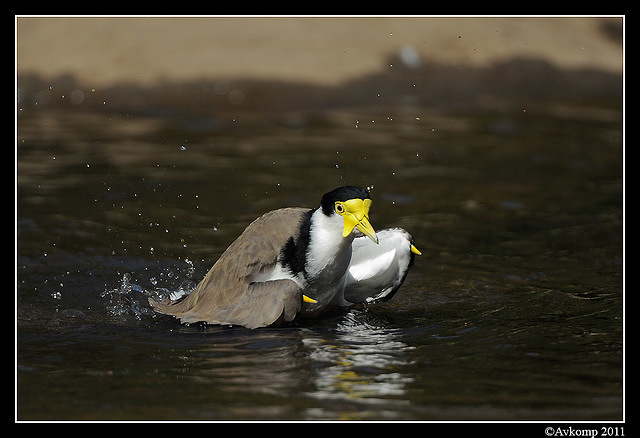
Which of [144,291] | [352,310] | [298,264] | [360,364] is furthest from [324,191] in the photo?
[360,364]

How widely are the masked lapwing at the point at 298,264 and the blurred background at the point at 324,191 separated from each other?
230mm

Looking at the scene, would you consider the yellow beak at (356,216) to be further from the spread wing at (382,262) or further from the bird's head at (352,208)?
the spread wing at (382,262)

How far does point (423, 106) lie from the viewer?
18.2 metres

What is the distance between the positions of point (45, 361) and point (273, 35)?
1263 cm

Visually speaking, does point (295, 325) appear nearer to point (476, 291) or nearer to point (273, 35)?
point (476, 291)

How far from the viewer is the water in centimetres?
654

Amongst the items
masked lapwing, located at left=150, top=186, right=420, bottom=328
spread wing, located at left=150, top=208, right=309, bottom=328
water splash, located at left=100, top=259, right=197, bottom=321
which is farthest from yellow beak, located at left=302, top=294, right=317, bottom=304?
water splash, located at left=100, top=259, right=197, bottom=321

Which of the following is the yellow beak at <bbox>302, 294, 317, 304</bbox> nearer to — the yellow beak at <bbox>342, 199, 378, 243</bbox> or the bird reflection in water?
the bird reflection in water

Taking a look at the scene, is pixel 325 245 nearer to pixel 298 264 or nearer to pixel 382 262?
pixel 298 264

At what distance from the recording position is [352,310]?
8781 millimetres

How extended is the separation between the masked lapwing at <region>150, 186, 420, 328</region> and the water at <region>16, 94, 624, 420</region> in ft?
0.74

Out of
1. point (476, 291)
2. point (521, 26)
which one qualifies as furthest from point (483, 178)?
point (521, 26)

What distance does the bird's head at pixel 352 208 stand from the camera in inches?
296

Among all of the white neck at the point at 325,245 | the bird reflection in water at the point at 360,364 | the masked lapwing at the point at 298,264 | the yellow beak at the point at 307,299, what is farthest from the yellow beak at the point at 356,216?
the bird reflection in water at the point at 360,364
